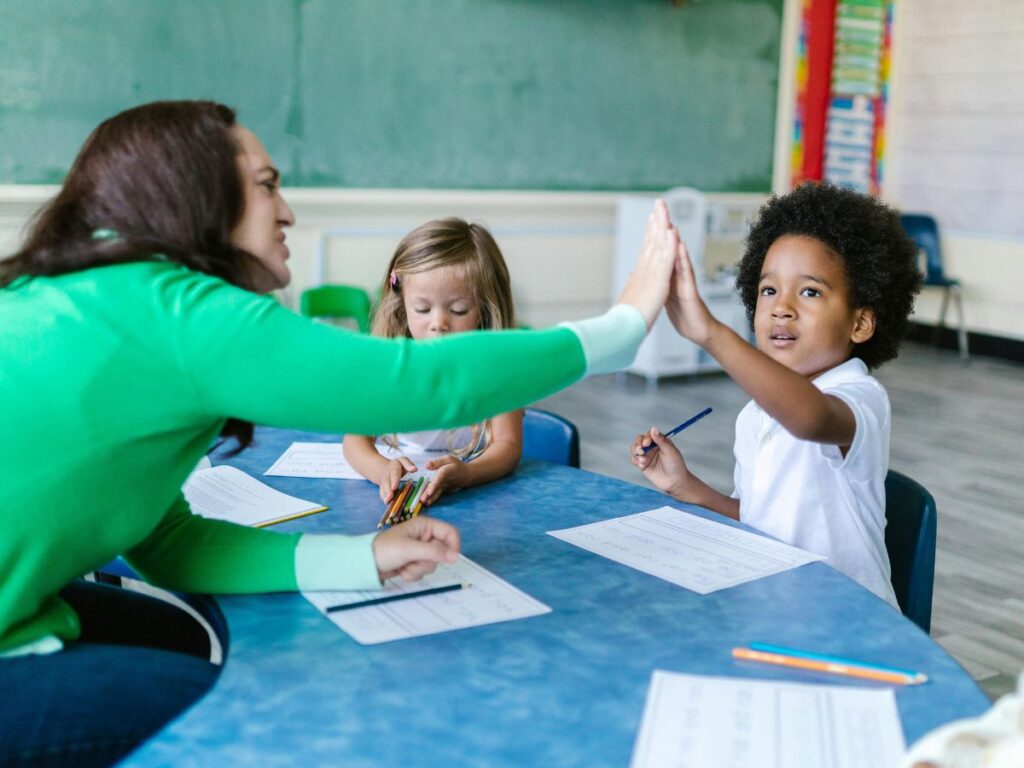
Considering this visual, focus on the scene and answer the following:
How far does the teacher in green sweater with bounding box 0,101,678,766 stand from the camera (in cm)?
98

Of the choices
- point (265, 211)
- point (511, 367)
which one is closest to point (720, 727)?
point (511, 367)

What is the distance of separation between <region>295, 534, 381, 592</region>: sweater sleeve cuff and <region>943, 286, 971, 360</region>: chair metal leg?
6610mm

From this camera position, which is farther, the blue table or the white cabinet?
the white cabinet

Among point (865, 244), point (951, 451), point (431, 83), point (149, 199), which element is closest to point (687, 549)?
point (865, 244)

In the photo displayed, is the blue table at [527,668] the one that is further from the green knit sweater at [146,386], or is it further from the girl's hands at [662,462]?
the girl's hands at [662,462]

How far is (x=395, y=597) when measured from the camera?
1151 mm

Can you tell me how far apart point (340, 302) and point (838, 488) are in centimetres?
387

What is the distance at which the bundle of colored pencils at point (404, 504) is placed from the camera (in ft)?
4.69

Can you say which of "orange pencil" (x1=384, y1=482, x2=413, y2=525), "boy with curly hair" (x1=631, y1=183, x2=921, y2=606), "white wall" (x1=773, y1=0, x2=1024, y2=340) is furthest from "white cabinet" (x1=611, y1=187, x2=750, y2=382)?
"orange pencil" (x1=384, y1=482, x2=413, y2=525)

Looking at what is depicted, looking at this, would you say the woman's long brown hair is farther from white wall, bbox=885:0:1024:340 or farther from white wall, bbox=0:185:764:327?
white wall, bbox=885:0:1024:340

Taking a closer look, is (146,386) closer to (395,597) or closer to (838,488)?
(395,597)

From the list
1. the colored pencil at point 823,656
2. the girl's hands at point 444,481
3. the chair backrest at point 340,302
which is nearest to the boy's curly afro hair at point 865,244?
the girl's hands at point 444,481

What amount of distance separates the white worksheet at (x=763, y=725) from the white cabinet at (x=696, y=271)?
4.90 metres

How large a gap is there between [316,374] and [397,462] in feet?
2.19
